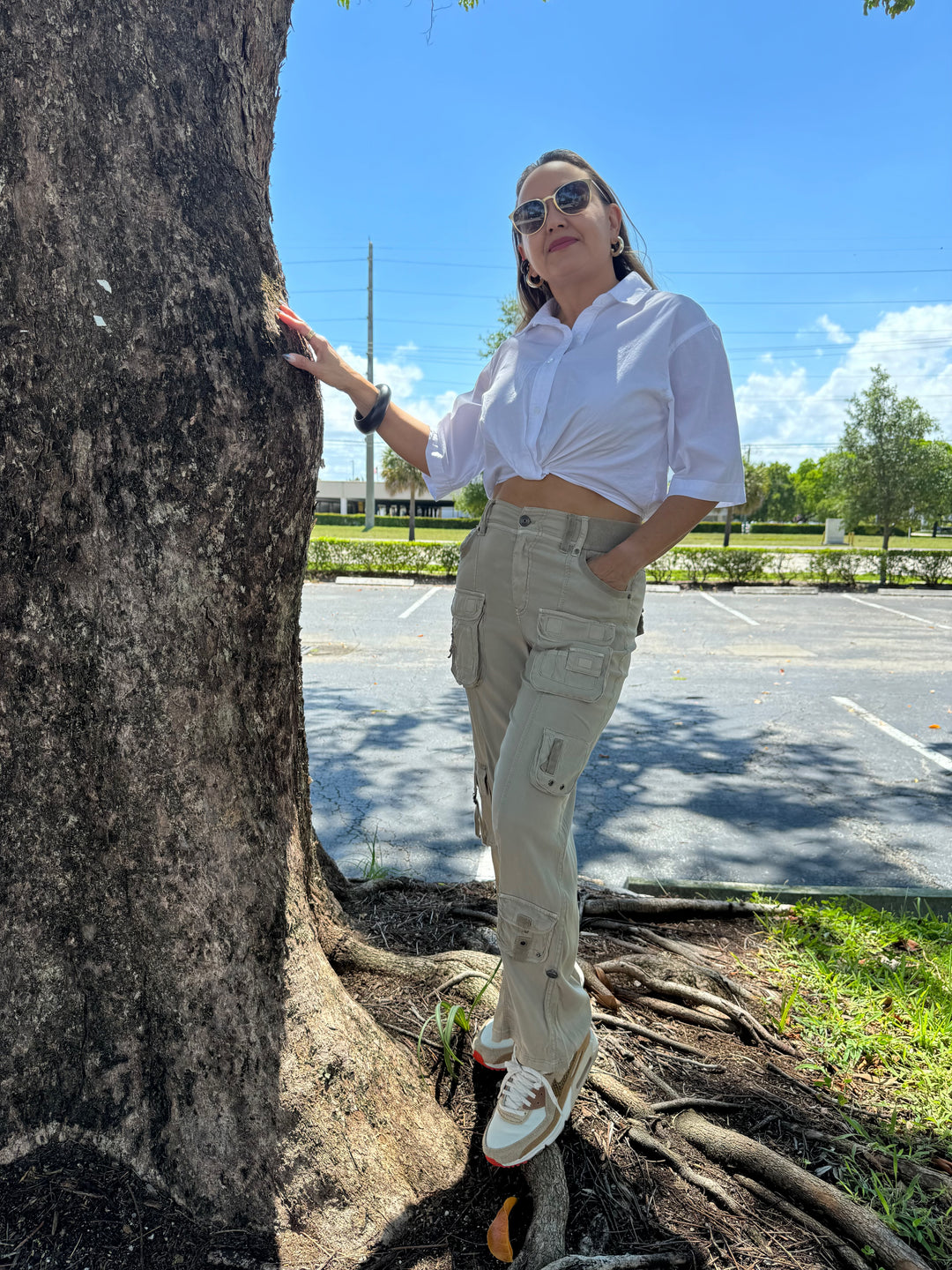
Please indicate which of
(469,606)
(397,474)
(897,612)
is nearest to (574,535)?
(469,606)

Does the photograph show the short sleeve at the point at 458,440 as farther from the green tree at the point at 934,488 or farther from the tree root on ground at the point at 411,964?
the green tree at the point at 934,488

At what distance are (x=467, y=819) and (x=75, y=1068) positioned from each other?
2959 mm

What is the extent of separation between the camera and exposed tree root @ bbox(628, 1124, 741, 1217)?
6.24 ft

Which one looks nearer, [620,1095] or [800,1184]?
[800,1184]

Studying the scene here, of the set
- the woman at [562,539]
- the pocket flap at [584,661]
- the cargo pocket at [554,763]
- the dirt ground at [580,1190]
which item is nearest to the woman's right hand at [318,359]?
the woman at [562,539]

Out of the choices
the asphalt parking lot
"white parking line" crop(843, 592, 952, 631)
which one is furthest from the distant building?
the asphalt parking lot

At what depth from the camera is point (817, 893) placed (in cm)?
353

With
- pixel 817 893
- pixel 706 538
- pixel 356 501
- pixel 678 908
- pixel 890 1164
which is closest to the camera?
pixel 890 1164

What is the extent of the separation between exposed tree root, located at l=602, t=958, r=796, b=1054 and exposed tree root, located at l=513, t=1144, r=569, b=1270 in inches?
33.9

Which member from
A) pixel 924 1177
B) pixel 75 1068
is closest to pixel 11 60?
pixel 75 1068

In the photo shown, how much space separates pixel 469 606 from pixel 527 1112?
1155mm

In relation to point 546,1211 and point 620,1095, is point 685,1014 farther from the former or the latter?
point 546,1211

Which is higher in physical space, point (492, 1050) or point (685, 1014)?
point (492, 1050)

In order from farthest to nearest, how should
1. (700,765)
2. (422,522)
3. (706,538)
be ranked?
1. (422,522)
2. (706,538)
3. (700,765)
